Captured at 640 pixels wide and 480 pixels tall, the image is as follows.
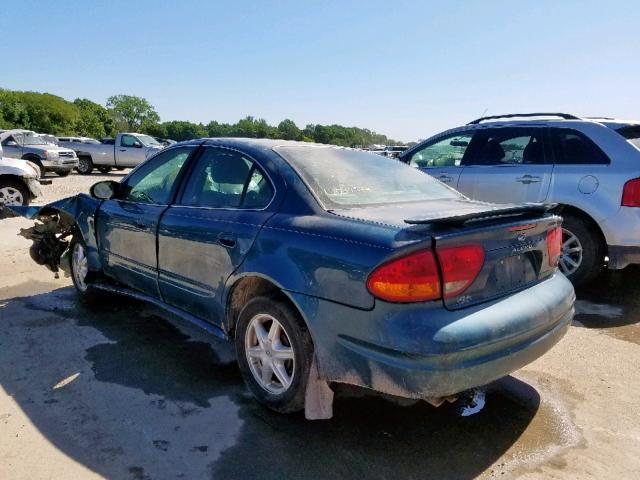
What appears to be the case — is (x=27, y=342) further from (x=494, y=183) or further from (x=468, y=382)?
(x=494, y=183)

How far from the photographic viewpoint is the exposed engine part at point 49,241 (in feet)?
18.0

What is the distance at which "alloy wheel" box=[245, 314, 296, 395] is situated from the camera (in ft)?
9.48

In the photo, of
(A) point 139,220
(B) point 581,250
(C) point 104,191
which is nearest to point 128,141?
(C) point 104,191

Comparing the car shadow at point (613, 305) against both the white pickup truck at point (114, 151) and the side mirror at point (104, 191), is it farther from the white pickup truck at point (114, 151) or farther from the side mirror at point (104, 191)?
the white pickup truck at point (114, 151)

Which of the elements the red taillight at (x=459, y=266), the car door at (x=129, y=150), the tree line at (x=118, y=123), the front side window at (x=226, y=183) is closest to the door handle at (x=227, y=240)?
the front side window at (x=226, y=183)

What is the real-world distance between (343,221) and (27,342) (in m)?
2.91

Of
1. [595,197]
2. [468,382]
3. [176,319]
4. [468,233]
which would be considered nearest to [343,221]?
[468,233]

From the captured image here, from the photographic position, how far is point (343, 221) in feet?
8.64

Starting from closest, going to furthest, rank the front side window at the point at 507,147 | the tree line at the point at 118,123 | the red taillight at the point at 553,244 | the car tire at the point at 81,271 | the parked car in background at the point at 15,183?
the red taillight at the point at 553,244 → the car tire at the point at 81,271 → the front side window at the point at 507,147 → the parked car in background at the point at 15,183 → the tree line at the point at 118,123

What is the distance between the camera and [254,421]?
291 centimetres

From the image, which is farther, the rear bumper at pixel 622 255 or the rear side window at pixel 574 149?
the rear side window at pixel 574 149

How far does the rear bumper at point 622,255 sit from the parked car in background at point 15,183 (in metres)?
10.4

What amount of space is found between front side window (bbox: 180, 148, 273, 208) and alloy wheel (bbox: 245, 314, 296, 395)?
722 millimetres

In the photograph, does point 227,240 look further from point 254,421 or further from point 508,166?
point 508,166
